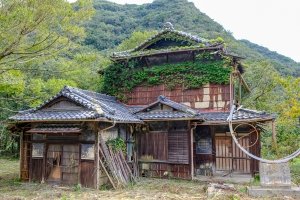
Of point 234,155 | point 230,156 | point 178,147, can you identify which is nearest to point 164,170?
point 178,147

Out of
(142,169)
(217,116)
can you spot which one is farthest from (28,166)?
(217,116)

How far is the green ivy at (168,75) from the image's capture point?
15.7 metres

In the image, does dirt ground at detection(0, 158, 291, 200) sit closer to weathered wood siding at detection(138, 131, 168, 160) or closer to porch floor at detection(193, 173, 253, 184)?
porch floor at detection(193, 173, 253, 184)

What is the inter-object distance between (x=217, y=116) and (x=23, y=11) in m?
10.2

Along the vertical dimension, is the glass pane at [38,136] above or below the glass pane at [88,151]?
above

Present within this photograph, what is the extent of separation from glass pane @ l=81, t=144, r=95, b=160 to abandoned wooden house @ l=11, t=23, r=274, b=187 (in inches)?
1.6

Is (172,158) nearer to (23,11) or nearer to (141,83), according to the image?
(141,83)

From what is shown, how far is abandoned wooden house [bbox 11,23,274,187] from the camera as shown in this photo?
39.5 feet

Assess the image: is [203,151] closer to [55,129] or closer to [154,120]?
[154,120]

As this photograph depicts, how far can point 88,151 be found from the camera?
11.8 meters

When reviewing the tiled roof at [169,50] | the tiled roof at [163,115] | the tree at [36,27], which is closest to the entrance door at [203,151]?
the tiled roof at [163,115]

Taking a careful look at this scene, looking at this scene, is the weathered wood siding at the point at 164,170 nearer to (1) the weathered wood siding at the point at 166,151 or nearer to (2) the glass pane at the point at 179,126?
(1) the weathered wood siding at the point at 166,151

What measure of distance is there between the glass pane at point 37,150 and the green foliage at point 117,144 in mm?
3016

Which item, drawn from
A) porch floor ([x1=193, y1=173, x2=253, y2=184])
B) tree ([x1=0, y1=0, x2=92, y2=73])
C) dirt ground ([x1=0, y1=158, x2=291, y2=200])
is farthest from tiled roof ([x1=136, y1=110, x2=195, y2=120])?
tree ([x1=0, y1=0, x2=92, y2=73])
